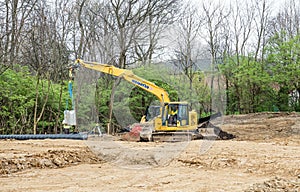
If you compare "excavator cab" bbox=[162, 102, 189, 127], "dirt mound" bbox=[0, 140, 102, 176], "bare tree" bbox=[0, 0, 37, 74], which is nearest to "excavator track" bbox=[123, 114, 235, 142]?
"excavator cab" bbox=[162, 102, 189, 127]

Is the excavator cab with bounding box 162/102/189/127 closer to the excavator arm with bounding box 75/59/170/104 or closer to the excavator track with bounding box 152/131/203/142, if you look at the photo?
the excavator track with bounding box 152/131/203/142

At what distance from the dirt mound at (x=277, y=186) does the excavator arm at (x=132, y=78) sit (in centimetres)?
816

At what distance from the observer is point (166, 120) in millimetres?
13586

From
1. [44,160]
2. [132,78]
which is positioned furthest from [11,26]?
[44,160]

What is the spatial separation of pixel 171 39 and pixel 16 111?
8.50 meters

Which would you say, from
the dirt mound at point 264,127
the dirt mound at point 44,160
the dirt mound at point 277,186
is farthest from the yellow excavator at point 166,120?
the dirt mound at point 277,186

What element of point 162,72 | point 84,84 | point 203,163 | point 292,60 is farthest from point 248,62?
point 203,163

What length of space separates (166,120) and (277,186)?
7.91 m

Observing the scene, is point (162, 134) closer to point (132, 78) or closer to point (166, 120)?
point (166, 120)

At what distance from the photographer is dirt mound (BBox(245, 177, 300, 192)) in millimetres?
5635

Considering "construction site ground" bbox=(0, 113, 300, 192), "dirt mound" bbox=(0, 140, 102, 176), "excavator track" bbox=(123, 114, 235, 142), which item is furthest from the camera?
"excavator track" bbox=(123, 114, 235, 142)

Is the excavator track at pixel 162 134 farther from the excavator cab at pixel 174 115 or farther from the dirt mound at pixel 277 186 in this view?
the dirt mound at pixel 277 186

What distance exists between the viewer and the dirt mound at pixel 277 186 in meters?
5.63

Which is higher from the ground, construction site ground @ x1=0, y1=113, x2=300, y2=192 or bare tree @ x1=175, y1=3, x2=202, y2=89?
bare tree @ x1=175, y1=3, x2=202, y2=89
